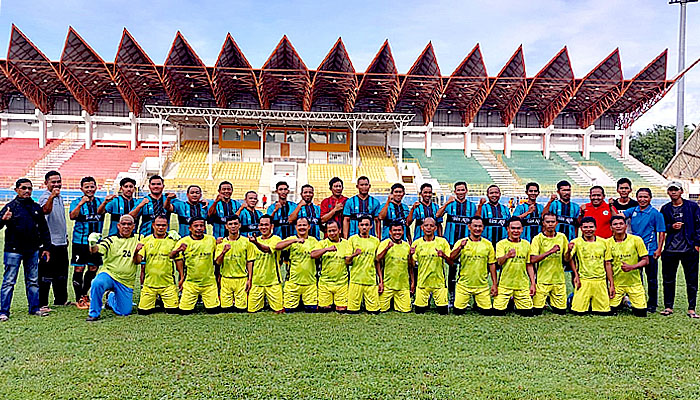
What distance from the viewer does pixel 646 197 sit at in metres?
5.67

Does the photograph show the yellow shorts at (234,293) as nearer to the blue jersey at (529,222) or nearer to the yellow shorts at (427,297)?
the yellow shorts at (427,297)

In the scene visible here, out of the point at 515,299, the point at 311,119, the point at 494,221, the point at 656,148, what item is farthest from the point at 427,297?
the point at 656,148

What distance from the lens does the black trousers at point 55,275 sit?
5.48 m

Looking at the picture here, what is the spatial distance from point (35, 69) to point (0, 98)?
6429mm

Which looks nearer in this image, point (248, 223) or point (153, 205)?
point (153, 205)

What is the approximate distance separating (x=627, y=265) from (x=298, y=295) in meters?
3.87

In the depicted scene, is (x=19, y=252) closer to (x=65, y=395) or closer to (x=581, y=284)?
(x=65, y=395)

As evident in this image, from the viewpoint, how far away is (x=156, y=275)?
5285 millimetres

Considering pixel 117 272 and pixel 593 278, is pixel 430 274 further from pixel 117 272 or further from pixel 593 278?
pixel 117 272

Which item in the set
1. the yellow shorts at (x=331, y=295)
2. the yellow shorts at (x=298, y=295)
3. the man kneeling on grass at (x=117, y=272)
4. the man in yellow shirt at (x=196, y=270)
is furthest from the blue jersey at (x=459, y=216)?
the man kneeling on grass at (x=117, y=272)

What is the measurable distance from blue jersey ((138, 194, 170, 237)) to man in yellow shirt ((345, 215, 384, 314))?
255 centimetres

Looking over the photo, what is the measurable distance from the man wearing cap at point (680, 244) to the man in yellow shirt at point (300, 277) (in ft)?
13.8

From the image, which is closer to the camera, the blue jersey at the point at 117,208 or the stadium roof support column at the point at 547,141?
the blue jersey at the point at 117,208

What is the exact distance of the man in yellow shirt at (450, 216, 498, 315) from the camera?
5389mm
